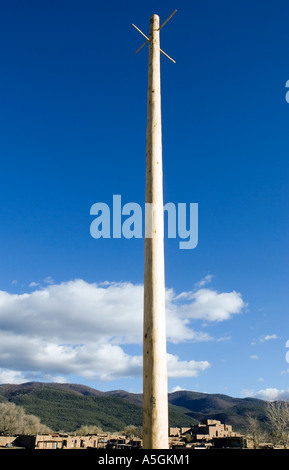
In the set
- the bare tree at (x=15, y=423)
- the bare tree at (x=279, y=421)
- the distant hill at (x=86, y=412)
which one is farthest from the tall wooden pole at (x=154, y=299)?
the distant hill at (x=86, y=412)

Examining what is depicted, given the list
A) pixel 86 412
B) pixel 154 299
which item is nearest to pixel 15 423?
pixel 86 412

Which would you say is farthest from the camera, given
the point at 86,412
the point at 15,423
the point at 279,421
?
the point at 86,412

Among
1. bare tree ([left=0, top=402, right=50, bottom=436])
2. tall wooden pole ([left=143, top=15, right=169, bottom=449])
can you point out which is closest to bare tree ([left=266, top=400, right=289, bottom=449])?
bare tree ([left=0, top=402, right=50, bottom=436])

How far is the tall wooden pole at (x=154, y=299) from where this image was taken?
341 centimetres

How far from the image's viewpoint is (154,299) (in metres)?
3.78

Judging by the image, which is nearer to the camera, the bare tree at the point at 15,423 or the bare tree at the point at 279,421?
the bare tree at the point at 279,421

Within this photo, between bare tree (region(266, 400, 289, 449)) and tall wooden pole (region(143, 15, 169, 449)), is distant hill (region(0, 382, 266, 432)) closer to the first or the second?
bare tree (region(266, 400, 289, 449))

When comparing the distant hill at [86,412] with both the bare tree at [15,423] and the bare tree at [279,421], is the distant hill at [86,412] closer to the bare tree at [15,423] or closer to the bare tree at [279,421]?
the bare tree at [15,423]

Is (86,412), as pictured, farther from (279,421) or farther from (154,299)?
(154,299)

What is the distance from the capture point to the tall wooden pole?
3.41 meters

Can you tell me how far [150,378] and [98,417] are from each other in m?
128

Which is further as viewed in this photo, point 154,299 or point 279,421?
point 279,421
